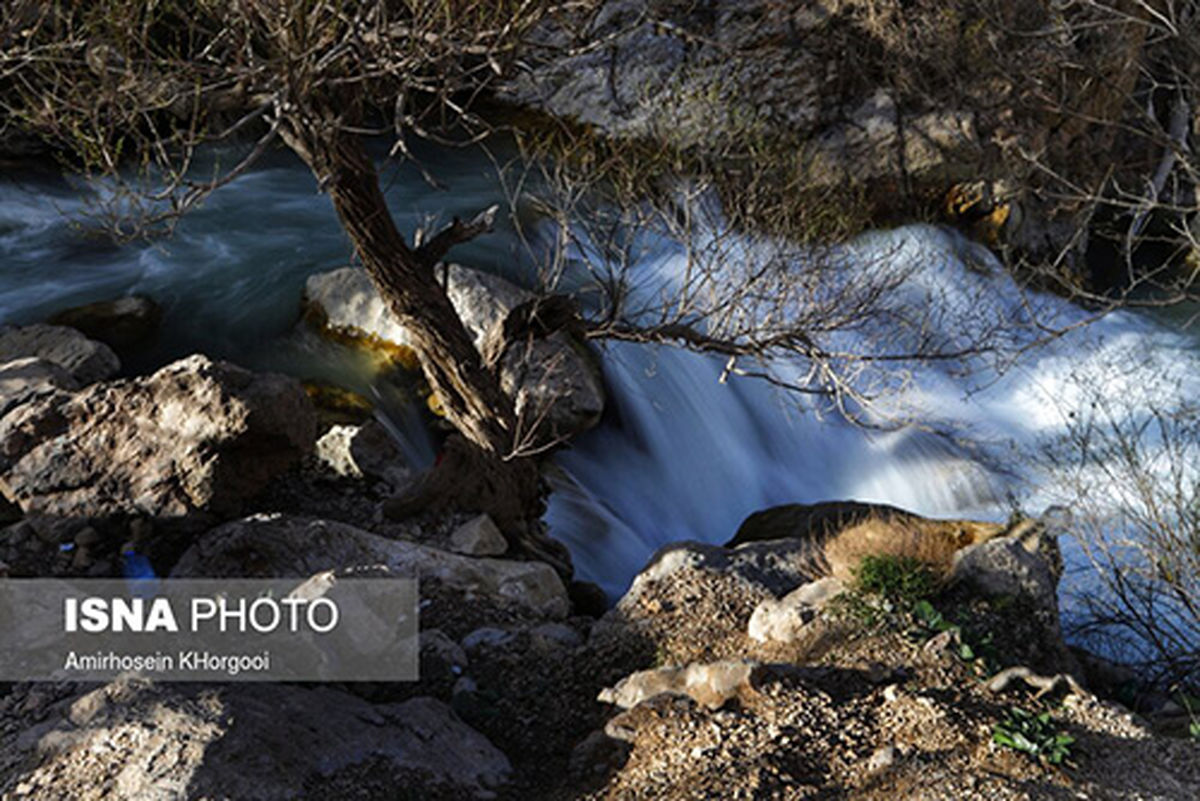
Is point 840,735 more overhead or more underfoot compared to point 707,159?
more underfoot

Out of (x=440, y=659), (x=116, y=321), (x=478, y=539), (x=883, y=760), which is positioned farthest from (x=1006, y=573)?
(x=116, y=321)

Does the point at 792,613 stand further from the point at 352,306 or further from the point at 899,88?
the point at 899,88

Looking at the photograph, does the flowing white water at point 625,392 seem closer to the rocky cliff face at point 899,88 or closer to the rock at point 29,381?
the rock at point 29,381

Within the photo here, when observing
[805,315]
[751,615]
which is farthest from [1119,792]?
[805,315]

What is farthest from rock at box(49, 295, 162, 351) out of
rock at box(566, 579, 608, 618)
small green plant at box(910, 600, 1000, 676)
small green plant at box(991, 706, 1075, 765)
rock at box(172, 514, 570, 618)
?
small green plant at box(991, 706, 1075, 765)

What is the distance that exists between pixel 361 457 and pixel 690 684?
3.39 metres

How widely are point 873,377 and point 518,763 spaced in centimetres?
754

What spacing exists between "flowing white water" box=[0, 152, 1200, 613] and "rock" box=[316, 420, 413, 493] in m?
1.45

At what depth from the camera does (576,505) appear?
9.11 m

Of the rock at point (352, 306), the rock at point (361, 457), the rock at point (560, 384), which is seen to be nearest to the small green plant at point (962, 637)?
the rock at point (361, 457)

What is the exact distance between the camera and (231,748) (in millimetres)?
3979

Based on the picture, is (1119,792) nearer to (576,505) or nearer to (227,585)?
(227,585)

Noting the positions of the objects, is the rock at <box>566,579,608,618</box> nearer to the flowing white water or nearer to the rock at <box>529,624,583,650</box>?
the flowing white water

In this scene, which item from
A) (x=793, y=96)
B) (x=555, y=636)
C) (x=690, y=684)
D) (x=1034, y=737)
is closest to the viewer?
(x=1034, y=737)
